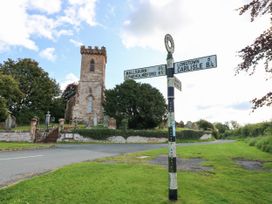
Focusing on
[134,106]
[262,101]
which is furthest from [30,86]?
[262,101]

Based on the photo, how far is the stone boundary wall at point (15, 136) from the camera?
33469mm

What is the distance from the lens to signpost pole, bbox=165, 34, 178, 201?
597 centimetres

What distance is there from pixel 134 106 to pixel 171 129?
1673 inches

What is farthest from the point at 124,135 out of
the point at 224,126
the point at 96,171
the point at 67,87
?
the point at 224,126

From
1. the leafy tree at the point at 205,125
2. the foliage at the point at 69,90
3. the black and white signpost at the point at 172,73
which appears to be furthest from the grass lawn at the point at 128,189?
the foliage at the point at 69,90

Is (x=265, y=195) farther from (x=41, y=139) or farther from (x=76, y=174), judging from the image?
(x=41, y=139)

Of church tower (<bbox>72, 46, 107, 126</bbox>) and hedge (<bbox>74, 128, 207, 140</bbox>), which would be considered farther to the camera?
church tower (<bbox>72, 46, 107, 126</bbox>)

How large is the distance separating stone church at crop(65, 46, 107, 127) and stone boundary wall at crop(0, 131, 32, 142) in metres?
18.1

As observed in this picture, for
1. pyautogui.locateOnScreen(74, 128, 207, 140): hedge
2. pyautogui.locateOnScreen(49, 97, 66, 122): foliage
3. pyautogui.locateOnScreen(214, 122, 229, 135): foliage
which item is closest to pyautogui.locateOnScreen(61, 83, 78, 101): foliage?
pyautogui.locateOnScreen(49, 97, 66, 122): foliage

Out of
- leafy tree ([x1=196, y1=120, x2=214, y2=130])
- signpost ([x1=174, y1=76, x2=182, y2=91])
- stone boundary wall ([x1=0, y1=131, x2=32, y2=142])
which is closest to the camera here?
signpost ([x1=174, y1=76, x2=182, y2=91])

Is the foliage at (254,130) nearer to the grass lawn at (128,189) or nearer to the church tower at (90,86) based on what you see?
the church tower at (90,86)

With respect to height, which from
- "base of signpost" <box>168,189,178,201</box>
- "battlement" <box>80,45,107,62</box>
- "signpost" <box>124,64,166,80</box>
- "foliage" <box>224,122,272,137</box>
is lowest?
"base of signpost" <box>168,189,178,201</box>

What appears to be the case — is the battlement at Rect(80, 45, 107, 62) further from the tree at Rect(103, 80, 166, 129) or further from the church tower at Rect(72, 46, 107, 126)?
the tree at Rect(103, 80, 166, 129)

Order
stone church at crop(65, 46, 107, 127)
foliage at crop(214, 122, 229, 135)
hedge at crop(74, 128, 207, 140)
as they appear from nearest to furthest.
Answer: hedge at crop(74, 128, 207, 140) < stone church at crop(65, 46, 107, 127) < foliage at crop(214, 122, 229, 135)
